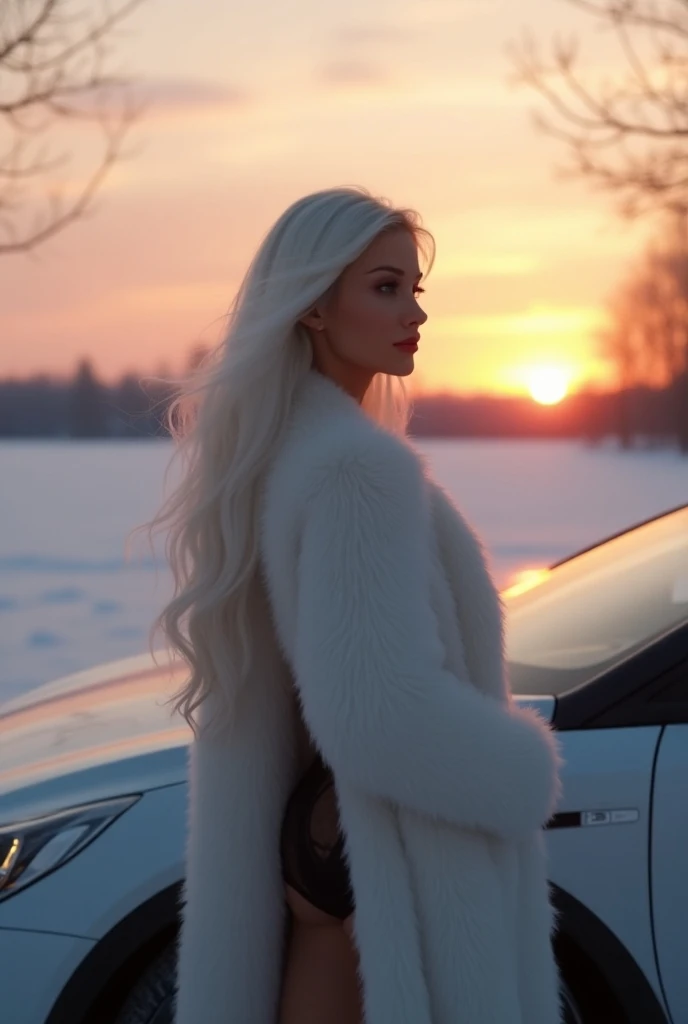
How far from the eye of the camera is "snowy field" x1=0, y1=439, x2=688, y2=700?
9.48 m

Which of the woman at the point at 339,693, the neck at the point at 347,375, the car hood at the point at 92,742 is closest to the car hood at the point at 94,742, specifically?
the car hood at the point at 92,742

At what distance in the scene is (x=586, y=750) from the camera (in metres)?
2.82

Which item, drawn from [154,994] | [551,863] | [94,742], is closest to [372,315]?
[551,863]

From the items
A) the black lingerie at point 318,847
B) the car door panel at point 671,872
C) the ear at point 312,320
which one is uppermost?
the ear at point 312,320

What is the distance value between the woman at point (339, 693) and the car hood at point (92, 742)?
0.51m

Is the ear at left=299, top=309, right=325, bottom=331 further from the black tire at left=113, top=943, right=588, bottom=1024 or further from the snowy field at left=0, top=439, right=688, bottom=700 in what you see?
the black tire at left=113, top=943, right=588, bottom=1024

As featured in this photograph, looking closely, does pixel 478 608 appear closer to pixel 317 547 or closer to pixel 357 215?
pixel 317 547

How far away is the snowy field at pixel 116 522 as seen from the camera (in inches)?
373

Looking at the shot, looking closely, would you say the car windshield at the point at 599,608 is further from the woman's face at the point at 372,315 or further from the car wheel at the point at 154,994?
the woman's face at the point at 372,315

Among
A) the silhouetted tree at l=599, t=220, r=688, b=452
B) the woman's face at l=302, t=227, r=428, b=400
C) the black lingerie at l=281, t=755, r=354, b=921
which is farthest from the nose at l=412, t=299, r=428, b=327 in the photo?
the silhouetted tree at l=599, t=220, r=688, b=452

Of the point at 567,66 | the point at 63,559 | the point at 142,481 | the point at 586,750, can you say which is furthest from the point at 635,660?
the point at 142,481

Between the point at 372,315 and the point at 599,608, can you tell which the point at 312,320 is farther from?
the point at 599,608

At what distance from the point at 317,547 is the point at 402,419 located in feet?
1.57

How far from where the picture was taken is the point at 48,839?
111 inches
